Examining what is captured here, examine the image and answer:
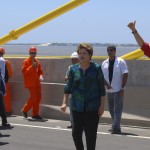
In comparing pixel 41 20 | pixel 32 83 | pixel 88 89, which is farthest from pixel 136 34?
pixel 41 20

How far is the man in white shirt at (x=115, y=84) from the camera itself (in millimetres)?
10031

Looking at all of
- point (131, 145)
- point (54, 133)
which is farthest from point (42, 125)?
point (131, 145)

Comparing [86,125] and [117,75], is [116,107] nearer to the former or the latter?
[117,75]

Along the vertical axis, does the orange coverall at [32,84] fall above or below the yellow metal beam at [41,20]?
below

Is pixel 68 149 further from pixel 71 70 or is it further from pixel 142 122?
pixel 142 122

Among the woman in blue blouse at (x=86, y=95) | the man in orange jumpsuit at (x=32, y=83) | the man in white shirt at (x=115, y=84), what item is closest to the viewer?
the woman in blue blouse at (x=86, y=95)

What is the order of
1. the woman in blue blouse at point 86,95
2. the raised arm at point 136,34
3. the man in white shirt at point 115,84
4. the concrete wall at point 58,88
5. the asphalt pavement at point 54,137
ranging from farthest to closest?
the concrete wall at point 58,88 → the man in white shirt at point 115,84 → the asphalt pavement at point 54,137 → the woman in blue blouse at point 86,95 → the raised arm at point 136,34

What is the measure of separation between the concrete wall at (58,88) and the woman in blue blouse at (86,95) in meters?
4.27

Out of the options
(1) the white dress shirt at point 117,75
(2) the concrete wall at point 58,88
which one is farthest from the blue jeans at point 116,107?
(2) the concrete wall at point 58,88

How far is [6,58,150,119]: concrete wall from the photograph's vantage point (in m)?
10.9

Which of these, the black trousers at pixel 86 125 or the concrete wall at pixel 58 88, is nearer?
the black trousers at pixel 86 125

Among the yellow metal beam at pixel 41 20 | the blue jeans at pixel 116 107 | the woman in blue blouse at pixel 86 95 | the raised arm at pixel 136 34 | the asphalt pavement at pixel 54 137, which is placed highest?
the yellow metal beam at pixel 41 20

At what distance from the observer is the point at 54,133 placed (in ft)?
32.6

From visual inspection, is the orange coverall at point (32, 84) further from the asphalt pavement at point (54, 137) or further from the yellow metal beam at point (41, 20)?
the yellow metal beam at point (41, 20)
